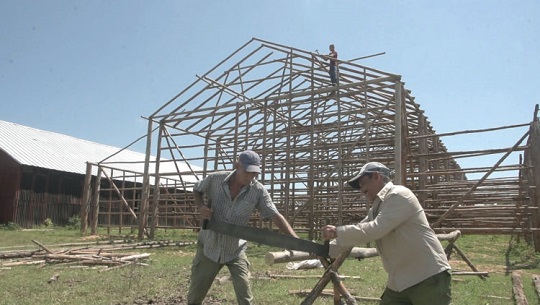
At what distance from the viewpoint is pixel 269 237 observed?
3828mm

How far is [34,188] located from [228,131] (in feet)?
45.3

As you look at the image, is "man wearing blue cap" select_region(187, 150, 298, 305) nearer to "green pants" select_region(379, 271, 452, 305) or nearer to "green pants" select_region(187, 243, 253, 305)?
"green pants" select_region(187, 243, 253, 305)

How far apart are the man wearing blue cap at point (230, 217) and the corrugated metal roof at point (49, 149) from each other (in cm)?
2076

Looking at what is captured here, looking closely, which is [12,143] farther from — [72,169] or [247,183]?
[247,183]

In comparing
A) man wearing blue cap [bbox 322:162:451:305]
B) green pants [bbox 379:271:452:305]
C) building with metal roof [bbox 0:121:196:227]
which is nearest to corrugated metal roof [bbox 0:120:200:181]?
building with metal roof [bbox 0:121:196:227]

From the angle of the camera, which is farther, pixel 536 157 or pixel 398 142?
pixel 398 142

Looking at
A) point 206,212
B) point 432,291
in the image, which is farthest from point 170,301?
point 432,291

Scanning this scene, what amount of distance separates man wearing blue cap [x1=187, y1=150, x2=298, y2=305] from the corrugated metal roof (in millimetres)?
20762

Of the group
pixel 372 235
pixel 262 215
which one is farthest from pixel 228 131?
pixel 372 235

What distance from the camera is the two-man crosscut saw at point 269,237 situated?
382 cm

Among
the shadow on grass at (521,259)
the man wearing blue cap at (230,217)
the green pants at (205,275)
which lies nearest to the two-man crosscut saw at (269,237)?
the man wearing blue cap at (230,217)

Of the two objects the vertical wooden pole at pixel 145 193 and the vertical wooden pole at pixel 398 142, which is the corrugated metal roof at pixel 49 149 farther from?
the vertical wooden pole at pixel 398 142

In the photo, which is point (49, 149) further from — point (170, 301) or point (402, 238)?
point (402, 238)

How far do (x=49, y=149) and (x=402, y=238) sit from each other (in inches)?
1186
